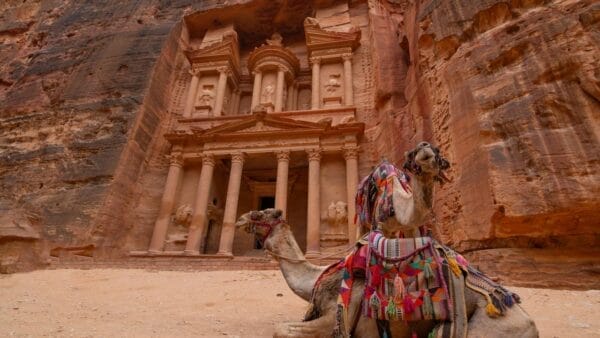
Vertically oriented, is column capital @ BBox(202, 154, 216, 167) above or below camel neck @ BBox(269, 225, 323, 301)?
above

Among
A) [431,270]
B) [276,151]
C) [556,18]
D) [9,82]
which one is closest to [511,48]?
[556,18]

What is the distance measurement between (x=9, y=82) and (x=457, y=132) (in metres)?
22.9

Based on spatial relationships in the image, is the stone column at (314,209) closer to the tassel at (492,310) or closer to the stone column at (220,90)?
the stone column at (220,90)

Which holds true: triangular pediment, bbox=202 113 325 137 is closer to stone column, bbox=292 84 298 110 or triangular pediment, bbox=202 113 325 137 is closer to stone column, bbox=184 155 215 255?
stone column, bbox=184 155 215 255

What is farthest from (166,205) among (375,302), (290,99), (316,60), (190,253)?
(375,302)

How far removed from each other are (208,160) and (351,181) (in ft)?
22.2

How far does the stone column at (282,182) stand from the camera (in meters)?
14.1

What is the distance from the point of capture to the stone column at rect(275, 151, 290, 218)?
14086mm

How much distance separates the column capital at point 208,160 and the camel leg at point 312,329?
43.2 feet

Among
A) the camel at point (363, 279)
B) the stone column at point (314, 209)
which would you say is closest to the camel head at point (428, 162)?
the camel at point (363, 279)

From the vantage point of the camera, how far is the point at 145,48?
17.9 m

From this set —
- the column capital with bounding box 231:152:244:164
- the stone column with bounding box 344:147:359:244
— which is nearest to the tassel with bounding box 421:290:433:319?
the stone column with bounding box 344:147:359:244

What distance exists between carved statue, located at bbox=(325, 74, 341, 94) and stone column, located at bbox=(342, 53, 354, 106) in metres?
0.55

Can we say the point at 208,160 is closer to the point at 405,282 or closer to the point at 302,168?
the point at 302,168
